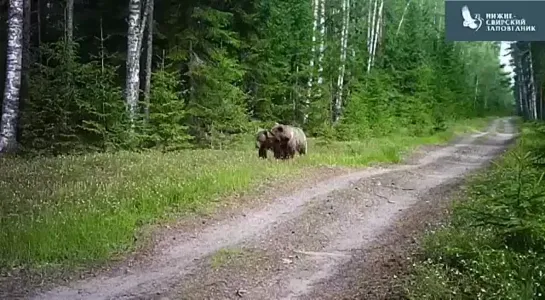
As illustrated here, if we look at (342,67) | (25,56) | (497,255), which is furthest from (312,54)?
(497,255)

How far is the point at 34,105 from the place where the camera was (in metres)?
17.3

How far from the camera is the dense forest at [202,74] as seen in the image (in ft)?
57.9

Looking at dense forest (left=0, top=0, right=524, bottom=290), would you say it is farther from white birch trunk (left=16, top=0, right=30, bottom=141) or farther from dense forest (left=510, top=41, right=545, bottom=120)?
dense forest (left=510, top=41, right=545, bottom=120)

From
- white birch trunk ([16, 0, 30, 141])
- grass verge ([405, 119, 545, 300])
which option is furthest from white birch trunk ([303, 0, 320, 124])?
grass verge ([405, 119, 545, 300])

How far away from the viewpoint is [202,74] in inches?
870

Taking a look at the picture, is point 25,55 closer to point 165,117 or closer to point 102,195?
point 165,117

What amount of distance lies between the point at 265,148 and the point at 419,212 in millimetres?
7062

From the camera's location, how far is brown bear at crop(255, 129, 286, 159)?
17.5 m

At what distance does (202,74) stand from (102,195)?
1158cm

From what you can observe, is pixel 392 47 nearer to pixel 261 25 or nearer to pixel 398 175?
pixel 261 25

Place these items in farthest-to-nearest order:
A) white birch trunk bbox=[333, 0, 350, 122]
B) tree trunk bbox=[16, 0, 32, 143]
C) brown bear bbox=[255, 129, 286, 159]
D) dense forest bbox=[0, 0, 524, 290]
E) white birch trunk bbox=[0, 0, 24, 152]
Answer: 1. white birch trunk bbox=[333, 0, 350, 122]
2. tree trunk bbox=[16, 0, 32, 143]
3. brown bear bbox=[255, 129, 286, 159]
4. white birch trunk bbox=[0, 0, 24, 152]
5. dense forest bbox=[0, 0, 524, 290]

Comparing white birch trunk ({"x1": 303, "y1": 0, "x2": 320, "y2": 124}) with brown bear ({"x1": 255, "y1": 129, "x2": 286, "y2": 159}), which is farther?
white birch trunk ({"x1": 303, "y1": 0, "x2": 320, "y2": 124})

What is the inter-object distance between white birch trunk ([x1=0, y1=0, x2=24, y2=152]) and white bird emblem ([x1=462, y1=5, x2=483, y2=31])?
38.5ft

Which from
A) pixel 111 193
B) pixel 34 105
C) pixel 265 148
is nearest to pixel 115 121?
pixel 34 105
